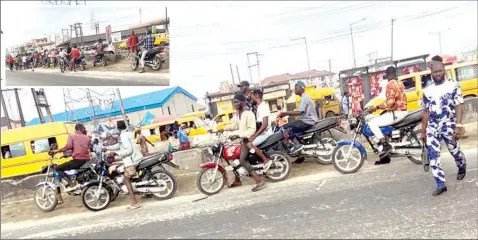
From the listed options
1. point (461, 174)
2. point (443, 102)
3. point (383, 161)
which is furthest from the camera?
point (383, 161)

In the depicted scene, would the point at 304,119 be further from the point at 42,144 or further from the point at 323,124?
the point at 42,144

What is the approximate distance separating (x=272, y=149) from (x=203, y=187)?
1374 mm

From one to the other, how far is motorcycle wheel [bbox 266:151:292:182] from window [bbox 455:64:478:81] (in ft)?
30.0

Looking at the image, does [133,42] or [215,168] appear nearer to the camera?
[133,42]

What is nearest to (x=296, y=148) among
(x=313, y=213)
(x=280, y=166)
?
(x=280, y=166)

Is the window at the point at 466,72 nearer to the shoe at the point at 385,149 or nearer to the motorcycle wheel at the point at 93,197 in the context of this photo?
the shoe at the point at 385,149

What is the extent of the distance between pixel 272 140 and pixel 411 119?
2183 millimetres

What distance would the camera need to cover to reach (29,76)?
514 centimetres

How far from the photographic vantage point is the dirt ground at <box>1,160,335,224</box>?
6500 mm

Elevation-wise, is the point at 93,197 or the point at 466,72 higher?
the point at 466,72

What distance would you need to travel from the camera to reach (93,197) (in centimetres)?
641

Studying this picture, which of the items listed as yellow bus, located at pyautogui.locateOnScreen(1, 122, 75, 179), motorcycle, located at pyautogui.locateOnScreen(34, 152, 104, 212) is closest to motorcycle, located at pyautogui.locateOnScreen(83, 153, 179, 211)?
motorcycle, located at pyautogui.locateOnScreen(34, 152, 104, 212)

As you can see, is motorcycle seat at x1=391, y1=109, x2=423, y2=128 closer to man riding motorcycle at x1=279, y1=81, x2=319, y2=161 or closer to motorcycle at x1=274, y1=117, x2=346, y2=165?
motorcycle at x1=274, y1=117, x2=346, y2=165

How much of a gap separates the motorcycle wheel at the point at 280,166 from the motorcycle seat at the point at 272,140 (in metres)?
0.15
